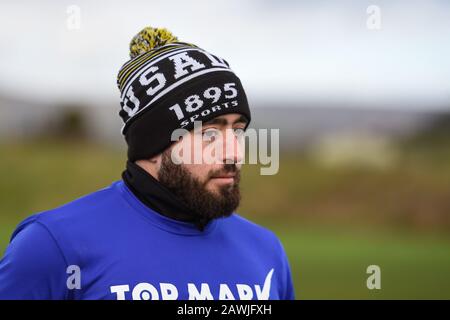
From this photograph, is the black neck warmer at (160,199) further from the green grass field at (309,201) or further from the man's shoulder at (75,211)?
the green grass field at (309,201)

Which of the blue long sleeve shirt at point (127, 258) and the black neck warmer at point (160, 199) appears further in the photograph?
the black neck warmer at point (160, 199)

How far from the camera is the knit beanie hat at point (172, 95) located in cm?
308

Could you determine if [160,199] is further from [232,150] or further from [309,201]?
[309,201]

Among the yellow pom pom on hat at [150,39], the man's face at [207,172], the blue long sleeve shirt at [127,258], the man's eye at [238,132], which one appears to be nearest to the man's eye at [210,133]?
the man's face at [207,172]

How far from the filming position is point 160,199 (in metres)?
2.98

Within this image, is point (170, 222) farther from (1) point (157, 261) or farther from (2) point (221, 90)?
(2) point (221, 90)

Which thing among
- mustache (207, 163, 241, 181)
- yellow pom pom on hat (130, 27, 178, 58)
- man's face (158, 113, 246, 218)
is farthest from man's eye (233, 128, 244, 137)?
yellow pom pom on hat (130, 27, 178, 58)

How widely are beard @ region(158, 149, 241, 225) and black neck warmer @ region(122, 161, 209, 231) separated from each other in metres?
0.02

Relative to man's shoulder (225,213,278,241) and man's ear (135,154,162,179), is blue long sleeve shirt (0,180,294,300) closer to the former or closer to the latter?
man's shoulder (225,213,278,241)

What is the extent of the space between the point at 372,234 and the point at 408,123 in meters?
20.9

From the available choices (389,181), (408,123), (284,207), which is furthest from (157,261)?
(408,123)

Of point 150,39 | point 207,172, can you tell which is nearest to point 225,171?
point 207,172

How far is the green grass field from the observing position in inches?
637

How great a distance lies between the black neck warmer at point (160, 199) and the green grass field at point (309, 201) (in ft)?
36.8
